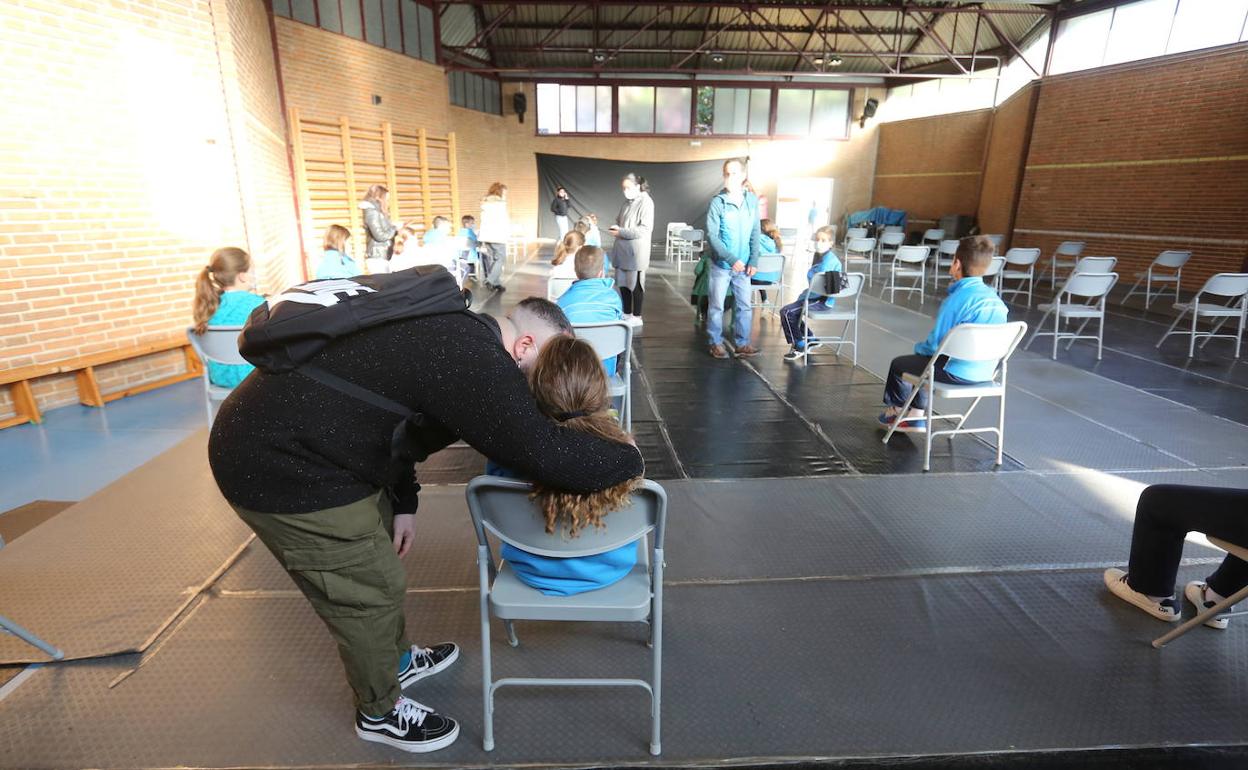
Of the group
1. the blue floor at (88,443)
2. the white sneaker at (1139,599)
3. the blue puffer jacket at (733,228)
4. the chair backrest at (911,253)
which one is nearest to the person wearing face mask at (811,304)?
the blue puffer jacket at (733,228)

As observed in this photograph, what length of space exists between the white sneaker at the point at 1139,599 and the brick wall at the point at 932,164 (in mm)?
12503

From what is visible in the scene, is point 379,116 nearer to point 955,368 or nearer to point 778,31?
point 778,31

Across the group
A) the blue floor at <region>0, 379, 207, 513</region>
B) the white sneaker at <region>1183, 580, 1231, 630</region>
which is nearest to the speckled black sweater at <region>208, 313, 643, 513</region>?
the white sneaker at <region>1183, 580, 1231, 630</region>

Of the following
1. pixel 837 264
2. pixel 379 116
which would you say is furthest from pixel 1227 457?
pixel 379 116

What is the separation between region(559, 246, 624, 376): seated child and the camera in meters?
3.24

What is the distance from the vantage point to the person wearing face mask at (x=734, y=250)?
4.75 meters

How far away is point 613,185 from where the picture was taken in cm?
1597

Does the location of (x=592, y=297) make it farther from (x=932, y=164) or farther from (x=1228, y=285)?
(x=932, y=164)

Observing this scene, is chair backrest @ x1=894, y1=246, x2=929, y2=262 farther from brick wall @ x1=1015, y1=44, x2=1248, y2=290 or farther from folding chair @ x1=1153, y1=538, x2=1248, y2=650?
folding chair @ x1=1153, y1=538, x2=1248, y2=650

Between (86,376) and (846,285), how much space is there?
5.39 meters

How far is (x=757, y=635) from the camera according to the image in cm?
202

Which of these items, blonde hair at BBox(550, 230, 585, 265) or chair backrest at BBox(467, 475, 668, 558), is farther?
blonde hair at BBox(550, 230, 585, 265)

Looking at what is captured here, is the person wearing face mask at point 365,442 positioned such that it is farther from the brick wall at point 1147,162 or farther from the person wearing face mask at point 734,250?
the brick wall at point 1147,162

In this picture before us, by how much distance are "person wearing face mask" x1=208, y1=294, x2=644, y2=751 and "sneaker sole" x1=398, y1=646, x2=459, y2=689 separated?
457 mm
